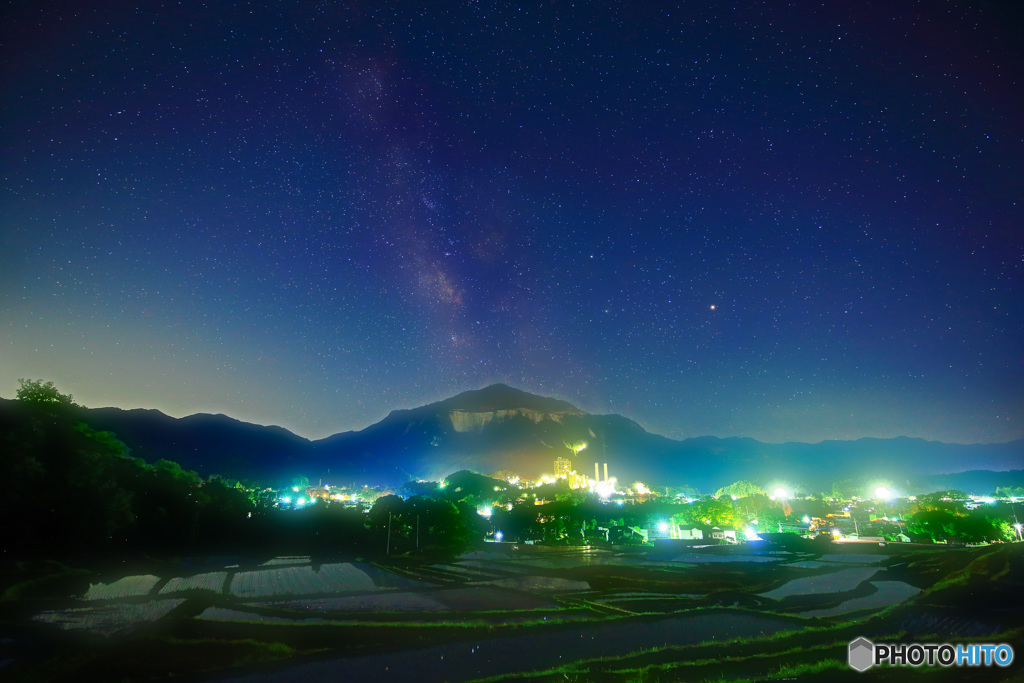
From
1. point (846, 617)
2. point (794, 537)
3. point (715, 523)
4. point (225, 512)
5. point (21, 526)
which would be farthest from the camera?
point (715, 523)

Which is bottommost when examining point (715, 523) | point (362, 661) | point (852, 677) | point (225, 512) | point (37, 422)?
point (715, 523)

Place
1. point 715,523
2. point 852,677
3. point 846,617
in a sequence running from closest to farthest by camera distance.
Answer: point 852,677 < point 846,617 < point 715,523

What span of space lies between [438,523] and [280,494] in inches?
2260

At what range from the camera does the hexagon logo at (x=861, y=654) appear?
639 inches

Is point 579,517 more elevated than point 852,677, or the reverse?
point 852,677

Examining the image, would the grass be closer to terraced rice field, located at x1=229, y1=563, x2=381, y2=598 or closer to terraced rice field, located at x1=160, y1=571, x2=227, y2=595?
terraced rice field, located at x1=160, y1=571, x2=227, y2=595

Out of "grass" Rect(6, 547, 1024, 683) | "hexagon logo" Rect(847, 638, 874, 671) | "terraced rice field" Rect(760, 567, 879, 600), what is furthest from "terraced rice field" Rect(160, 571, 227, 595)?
"terraced rice field" Rect(760, 567, 879, 600)

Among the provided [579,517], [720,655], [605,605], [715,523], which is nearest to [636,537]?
[579,517]

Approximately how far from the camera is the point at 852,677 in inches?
594

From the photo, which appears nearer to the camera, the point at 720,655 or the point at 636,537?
the point at 720,655

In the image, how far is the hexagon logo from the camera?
16222 millimetres

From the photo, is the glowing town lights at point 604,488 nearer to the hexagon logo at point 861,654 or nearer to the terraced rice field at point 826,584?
the terraced rice field at point 826,584

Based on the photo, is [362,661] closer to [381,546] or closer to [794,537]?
[381,546]

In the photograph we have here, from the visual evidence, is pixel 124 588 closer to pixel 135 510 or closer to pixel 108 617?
pixel 108 617
